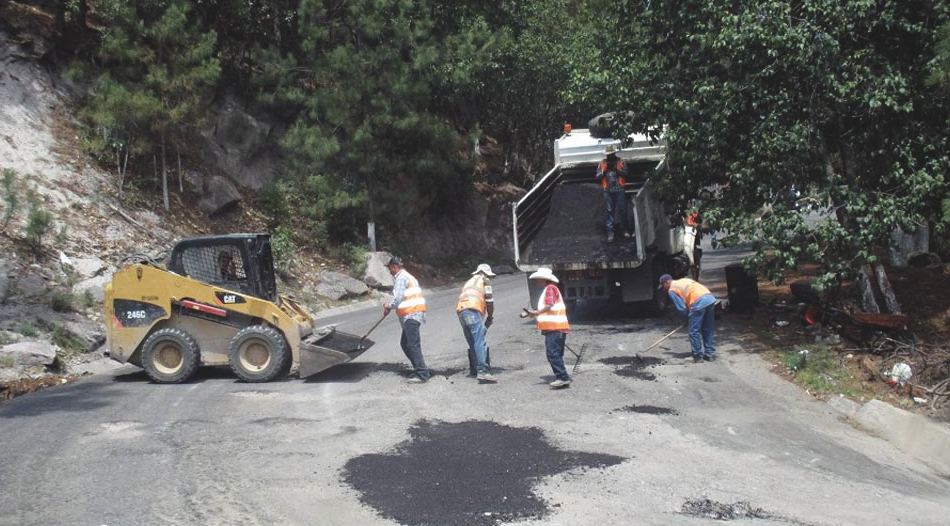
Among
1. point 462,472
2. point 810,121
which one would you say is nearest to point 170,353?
point 462,472

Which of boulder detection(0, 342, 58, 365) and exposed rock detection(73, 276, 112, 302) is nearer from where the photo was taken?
boulder detection(0, 342, 58, 365)

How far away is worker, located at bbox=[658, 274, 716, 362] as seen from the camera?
37.5ft

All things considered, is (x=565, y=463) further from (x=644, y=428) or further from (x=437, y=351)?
(x=437, y=351)

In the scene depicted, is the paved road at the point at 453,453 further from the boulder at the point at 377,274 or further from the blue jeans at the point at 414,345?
the boulder at the point at 377,274

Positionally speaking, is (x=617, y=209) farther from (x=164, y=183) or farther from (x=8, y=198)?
(x=164, y=183)

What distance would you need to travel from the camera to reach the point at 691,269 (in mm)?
18422

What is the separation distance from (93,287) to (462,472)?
1041 cm

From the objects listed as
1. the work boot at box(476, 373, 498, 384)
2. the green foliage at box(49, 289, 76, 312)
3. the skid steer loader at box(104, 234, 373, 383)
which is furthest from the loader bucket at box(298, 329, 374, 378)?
the green foliage at box(49, 289, 76, 312)

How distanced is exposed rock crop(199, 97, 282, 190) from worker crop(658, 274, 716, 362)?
15201 mm

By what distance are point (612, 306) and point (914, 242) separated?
7.04m

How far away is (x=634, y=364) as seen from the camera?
37.6 ft

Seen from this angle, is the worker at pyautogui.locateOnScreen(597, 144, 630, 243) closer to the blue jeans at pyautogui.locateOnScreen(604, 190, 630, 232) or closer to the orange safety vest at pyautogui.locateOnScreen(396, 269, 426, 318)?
the blue jeans at pyautogui.locateOnScreen(604, 190, 630, 232)

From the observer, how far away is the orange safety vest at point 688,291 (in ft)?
37.6

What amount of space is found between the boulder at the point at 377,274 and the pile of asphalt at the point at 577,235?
7.25 metres
